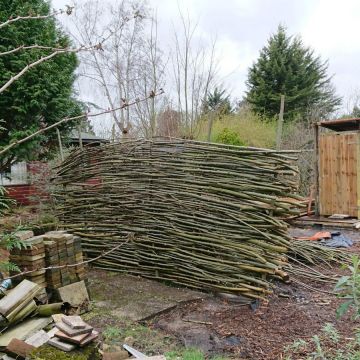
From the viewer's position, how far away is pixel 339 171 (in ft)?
27.5

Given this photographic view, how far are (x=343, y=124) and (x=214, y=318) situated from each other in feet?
22.4

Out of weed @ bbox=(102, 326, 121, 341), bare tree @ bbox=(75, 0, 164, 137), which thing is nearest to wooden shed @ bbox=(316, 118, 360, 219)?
bare tree @ bbox=(75, 0, 164, 137)

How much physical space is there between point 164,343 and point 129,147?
2.47 meters

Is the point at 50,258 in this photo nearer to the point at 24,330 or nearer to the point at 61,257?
the point at 61,257

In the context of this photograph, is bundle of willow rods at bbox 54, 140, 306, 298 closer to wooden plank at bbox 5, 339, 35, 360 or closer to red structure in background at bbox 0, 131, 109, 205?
red structure in background at bbox 0, 131, 109, 205

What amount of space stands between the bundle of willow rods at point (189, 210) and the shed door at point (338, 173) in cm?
463

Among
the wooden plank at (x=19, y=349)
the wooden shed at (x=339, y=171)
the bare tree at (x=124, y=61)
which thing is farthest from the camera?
the bare tree at (x=124, y=61)

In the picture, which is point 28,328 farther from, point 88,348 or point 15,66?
point 15,66

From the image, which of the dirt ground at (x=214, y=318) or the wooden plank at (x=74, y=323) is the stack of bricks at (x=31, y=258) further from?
the wooden plank at (x=74, y=323)

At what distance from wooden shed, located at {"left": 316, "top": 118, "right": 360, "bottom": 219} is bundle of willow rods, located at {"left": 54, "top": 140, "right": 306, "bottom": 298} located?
4.62 metres

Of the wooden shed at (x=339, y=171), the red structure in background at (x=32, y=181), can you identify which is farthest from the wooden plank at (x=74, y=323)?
the wooden shed at (x=339, y=171)

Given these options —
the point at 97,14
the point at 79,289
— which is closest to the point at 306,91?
the point at 97,14

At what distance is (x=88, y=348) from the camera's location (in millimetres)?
2348

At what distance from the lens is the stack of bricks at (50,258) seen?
130 inches
